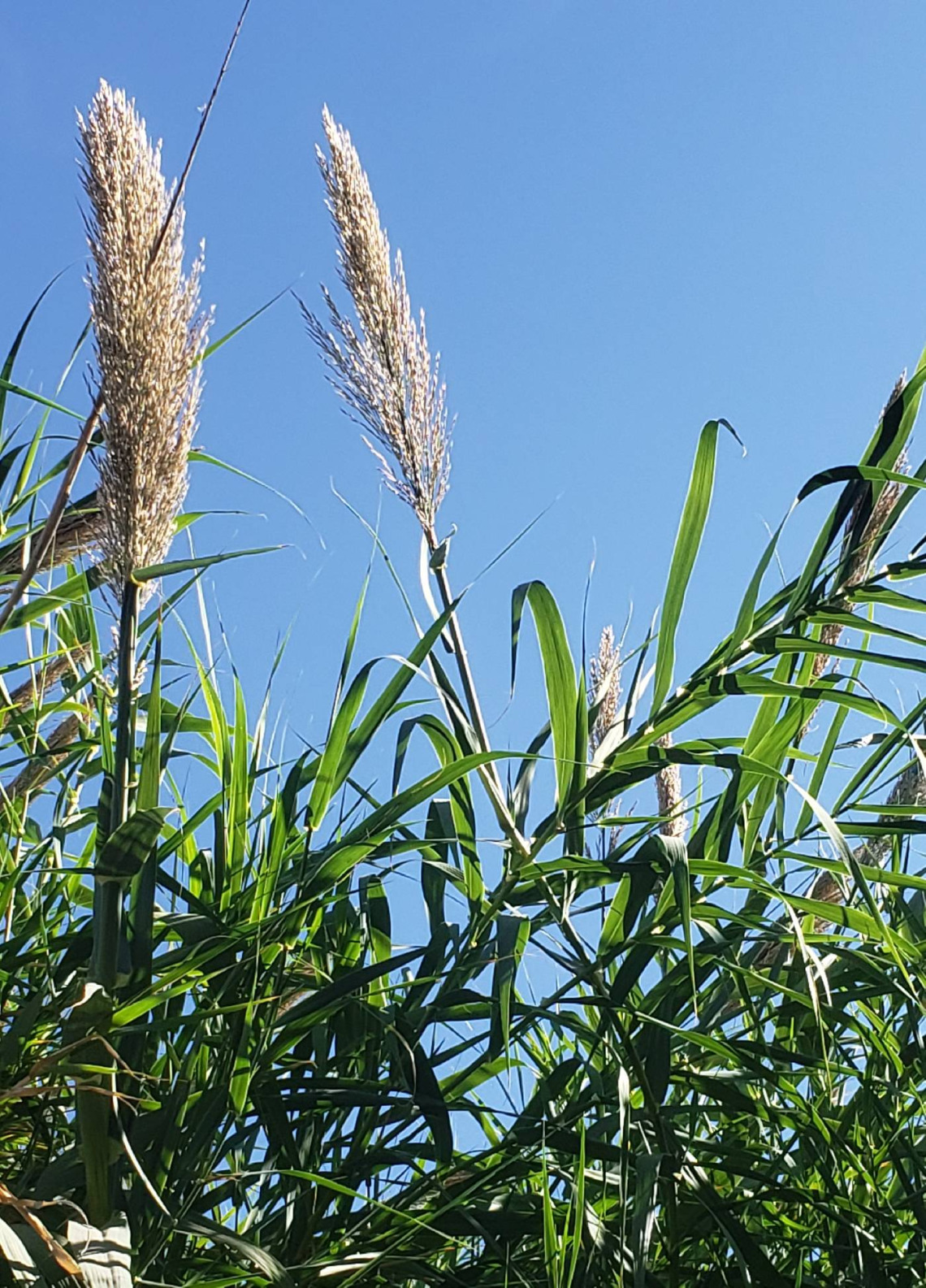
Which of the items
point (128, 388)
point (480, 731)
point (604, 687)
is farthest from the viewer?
point (604, 687)

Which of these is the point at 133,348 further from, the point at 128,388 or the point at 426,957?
the point at 426,957

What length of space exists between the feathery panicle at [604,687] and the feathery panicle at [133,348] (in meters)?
0.48

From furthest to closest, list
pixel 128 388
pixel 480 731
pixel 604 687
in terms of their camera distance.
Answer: pixel 604 687 < pixel 480 731 < pixel 128 388

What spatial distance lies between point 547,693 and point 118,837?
0.34 m

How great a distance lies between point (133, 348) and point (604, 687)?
57 centimetres

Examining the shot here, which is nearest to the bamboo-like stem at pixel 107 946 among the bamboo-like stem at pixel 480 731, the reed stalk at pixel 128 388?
the reed stalk at pixel 128 388

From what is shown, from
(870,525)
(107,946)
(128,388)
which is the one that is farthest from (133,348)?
(870,525)

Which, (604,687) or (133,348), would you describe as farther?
(604,687)

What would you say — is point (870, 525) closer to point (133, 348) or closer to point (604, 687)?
point (604, 687)

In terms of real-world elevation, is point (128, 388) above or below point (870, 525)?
above

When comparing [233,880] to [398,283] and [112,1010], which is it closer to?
[112,1010]

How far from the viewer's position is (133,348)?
0.75m

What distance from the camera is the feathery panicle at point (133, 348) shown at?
75 centimetres

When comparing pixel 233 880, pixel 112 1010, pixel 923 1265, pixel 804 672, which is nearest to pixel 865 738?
pixel 804 672
